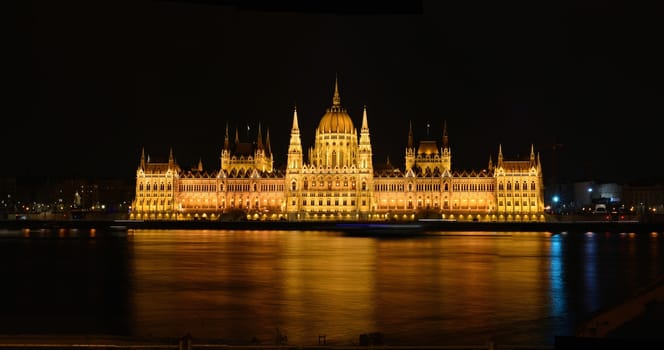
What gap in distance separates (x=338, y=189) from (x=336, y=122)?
41.4 ft

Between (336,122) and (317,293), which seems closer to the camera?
(317,293)

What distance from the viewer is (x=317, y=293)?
37469 mm

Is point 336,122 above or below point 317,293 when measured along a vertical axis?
above

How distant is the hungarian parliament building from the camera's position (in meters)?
147

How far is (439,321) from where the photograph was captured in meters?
28.6

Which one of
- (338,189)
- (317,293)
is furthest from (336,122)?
(317,293)

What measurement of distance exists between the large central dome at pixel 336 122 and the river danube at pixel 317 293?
275 ft

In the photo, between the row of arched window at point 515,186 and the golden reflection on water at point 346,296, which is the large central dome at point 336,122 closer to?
the row of arched window at point 515,186

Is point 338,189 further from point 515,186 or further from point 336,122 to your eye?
point 515,186

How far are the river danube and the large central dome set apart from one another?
275 ft

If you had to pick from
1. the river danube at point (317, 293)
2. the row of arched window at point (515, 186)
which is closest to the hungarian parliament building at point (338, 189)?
the row of arched window at point (515, 186)

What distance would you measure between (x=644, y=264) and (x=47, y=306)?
37.5 meters

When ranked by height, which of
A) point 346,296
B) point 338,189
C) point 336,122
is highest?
point 336,122

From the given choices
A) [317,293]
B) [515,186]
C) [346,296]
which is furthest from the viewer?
[515,186]
